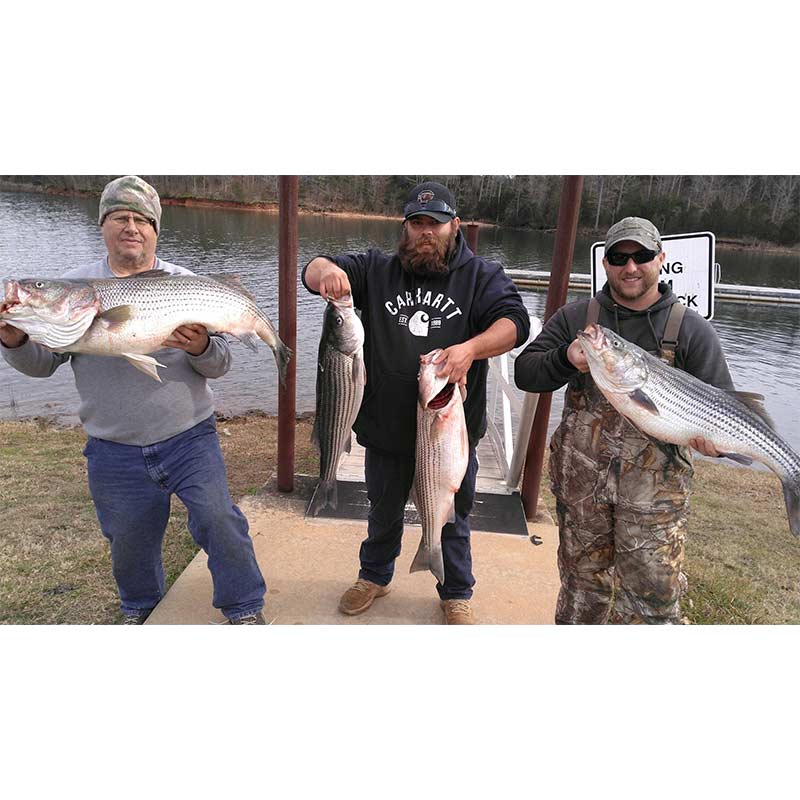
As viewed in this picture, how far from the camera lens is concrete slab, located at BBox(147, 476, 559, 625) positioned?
12.3ft

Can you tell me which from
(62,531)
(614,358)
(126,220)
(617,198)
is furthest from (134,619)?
(617,198)

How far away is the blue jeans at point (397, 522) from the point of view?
3.45m

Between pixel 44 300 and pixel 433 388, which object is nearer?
pixel 44 300

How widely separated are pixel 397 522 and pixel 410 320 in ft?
4.16

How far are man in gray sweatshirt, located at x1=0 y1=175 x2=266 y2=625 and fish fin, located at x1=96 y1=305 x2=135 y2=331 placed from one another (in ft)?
0.74

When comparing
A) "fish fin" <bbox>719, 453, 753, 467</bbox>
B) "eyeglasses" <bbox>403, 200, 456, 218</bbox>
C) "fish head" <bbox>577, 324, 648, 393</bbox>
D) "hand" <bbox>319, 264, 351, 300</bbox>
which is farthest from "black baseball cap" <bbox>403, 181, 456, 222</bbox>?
"fish fin" <bbox>719, 453, 753, 467</bbox>

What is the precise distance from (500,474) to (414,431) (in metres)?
2.88

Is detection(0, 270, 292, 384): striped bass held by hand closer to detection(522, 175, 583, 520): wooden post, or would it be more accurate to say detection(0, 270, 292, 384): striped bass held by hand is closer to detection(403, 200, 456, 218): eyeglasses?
detection(403, 200, 456, 218): eyeglasses

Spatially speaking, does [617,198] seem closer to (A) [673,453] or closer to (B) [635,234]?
(B) [635,234]

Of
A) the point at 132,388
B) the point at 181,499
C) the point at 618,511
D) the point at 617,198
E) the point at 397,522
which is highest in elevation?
the point at 617,198

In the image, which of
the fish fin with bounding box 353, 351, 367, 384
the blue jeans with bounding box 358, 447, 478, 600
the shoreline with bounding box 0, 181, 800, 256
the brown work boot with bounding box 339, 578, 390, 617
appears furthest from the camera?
the shoreline with bounding box 0, 181, 800, 256

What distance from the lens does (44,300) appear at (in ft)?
8.48

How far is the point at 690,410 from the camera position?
2.69m

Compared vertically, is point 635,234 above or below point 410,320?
above
